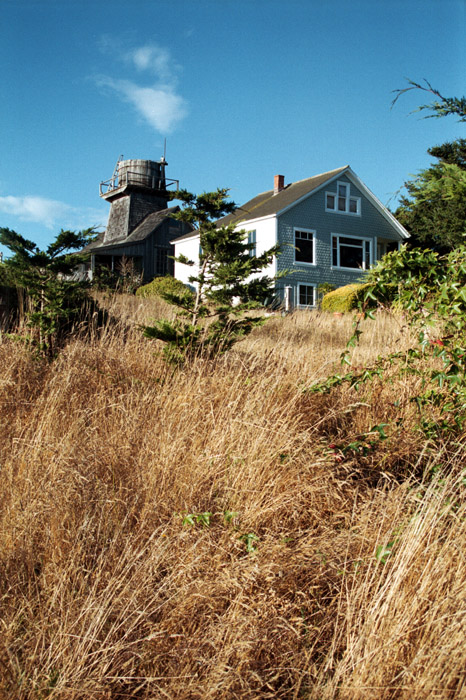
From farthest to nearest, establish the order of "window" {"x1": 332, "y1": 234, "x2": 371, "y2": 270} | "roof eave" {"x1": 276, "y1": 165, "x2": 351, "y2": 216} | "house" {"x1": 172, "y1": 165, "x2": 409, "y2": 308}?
"window" {"x1": 332, "y1": 234, "x2": 371, "y2": 270} < "house" {"x1": 172, "y1": 165, "x2": 409, "y2": 308} < "roof eave" {"x1": 276, "y1": 165, "x2": 351, "y2": 216}

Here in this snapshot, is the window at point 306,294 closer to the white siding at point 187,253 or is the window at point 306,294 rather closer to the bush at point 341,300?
A: the bush at point 341,300

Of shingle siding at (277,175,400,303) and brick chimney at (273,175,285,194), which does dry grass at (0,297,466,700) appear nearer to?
shingle siding at (277,175,400,303)

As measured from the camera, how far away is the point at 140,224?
35.7 metres

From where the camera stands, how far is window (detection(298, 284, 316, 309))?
25.2 m

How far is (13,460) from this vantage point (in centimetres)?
328

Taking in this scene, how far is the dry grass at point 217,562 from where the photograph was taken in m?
1.94

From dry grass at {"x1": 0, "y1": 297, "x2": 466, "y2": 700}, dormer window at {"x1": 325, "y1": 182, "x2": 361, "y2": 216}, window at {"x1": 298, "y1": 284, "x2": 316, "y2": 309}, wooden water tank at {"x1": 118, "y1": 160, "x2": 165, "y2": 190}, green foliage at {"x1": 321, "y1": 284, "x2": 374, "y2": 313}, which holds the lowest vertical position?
dry grass at {"x1": 0, "y1": 297, "x2": 466, "y2": 700}

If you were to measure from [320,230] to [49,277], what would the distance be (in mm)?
20427

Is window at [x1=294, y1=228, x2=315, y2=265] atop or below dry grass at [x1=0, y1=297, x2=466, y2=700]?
atop

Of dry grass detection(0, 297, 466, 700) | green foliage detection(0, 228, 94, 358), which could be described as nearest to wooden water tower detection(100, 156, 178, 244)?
green foliage detection(0, 228, 94, 358)

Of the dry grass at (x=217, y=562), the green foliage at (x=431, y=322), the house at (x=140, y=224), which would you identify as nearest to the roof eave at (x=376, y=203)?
the house at (x=140, y=224)

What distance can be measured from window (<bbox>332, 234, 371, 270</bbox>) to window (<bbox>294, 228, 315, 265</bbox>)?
133 centimetres

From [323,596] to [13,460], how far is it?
2014 mm

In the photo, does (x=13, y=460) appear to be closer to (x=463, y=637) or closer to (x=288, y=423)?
(x=288, y=423)
